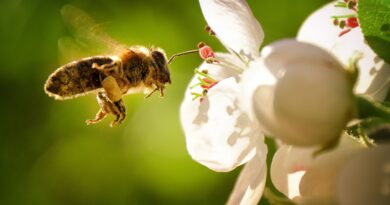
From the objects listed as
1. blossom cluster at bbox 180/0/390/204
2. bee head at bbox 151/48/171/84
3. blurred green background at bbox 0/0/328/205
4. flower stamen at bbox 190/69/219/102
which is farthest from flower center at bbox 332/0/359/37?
blurred green background at bbox 0/0/328/205

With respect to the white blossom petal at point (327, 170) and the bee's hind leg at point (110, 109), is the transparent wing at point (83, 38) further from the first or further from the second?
the white blossom petal at point (327, 170)

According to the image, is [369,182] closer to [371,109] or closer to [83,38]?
[371,109]

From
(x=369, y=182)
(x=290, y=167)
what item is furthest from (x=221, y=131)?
(x=369, y=182)

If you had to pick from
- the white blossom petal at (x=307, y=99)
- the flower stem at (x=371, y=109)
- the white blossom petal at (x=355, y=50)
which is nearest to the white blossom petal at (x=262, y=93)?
the white blossom petal at (x=307, y=99)

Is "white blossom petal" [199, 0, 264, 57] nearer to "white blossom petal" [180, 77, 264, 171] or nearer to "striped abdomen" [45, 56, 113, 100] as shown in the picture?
"white blossom petal" [180, 77, 264, 171]

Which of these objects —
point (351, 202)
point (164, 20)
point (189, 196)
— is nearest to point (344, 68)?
point (351, 202)

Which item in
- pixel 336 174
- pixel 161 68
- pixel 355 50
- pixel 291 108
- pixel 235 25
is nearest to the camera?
pixel 291 108
